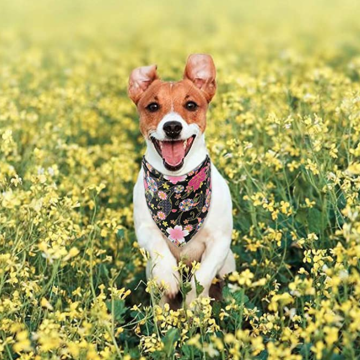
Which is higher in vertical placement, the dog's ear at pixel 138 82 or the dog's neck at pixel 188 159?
the dog's ear at pixel 138 82

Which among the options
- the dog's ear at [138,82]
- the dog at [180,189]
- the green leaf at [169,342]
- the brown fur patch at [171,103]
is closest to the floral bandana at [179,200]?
the dog at [180,189]

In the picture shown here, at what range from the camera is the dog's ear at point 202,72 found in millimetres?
4812

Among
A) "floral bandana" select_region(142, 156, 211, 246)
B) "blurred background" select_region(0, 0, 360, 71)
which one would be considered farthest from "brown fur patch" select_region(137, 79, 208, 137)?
"blurred background" select_region(0, 0, 360, 71)

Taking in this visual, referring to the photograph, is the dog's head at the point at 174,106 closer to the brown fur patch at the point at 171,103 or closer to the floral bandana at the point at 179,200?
the brown fur patch at the point at 171,103

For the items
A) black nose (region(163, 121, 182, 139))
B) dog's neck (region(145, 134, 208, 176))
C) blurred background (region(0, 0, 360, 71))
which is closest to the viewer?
black nose (region(163, 121, 182, 139))

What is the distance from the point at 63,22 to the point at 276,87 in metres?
17.8

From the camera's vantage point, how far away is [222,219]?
15.6 ft

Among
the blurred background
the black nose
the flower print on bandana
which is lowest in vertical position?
the flower print on bandana

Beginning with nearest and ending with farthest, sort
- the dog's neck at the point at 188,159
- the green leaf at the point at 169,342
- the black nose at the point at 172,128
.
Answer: the green leaf at the point at 169,342, the black nose at the point at 172,128, the dog's neck at the point at 188,159

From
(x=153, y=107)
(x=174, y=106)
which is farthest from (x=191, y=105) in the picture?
(x=153, y=107)

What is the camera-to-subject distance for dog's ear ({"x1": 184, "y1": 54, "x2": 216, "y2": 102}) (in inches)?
189

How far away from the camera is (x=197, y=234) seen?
478 cm

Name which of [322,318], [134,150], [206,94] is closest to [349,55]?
[134,150]

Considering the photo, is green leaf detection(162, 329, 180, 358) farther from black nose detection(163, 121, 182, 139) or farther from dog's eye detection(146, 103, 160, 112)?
dog's eye detection(146, 103, 160, 112)
